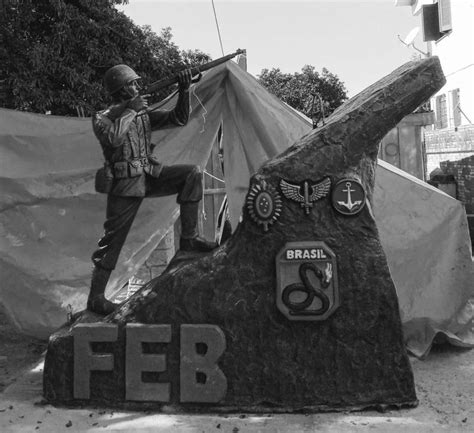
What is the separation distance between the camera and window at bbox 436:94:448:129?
21.8m

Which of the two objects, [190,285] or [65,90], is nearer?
[190,285]

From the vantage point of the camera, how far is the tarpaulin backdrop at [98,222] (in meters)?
5.37

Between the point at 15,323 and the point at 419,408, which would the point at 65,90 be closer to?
the point at 15,323

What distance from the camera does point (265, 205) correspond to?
3889mm

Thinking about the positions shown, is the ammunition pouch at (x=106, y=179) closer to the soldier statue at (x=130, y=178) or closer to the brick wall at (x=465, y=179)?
the soldier statue at (x=130, y=178)

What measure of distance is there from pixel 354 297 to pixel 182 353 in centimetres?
125

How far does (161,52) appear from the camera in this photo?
12820 millimetres

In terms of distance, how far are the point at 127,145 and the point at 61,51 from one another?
6.23m

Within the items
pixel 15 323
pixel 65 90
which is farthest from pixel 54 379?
pixel 65 90

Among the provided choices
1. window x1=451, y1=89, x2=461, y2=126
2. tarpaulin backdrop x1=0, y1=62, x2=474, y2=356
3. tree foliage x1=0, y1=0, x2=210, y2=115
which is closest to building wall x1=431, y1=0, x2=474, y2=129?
window x1=451, y1=89, x2=461, y2=126

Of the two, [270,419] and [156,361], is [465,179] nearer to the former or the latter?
[270,419]

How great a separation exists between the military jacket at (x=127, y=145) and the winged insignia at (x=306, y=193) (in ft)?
3.35

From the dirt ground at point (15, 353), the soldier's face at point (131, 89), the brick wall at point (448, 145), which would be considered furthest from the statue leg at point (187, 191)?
the brick wall at point (448, 145)

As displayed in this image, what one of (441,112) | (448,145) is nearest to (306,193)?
(448,145)
